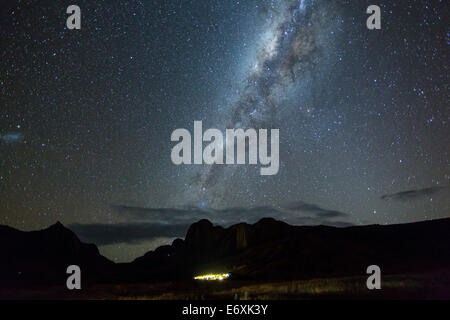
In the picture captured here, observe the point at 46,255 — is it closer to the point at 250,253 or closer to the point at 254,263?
the point at 250,253

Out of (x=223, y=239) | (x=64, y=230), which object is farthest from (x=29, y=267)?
(x=223, y=239)

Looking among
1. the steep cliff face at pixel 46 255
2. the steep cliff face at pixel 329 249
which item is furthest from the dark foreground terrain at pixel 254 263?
the steep cliff face at pixel 46 255

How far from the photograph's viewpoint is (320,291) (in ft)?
121

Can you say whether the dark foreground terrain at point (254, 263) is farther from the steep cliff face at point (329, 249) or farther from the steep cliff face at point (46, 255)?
the steep cliff face at point (46, 255)

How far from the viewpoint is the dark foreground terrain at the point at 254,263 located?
3805 cm

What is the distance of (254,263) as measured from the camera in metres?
97.0

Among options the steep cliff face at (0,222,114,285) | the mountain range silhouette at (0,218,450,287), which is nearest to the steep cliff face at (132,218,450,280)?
the mountain range silhouette at (0,218,450,287)

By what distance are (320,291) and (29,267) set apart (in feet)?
470

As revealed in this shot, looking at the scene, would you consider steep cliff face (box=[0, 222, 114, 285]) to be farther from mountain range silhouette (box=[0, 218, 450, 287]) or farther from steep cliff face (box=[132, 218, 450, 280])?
steep cliff face (box=[132, 218, 450, 280])

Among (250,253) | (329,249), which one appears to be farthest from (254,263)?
(329,249)

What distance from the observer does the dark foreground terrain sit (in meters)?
38.0

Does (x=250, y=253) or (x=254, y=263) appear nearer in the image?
(x=254, y=263)
